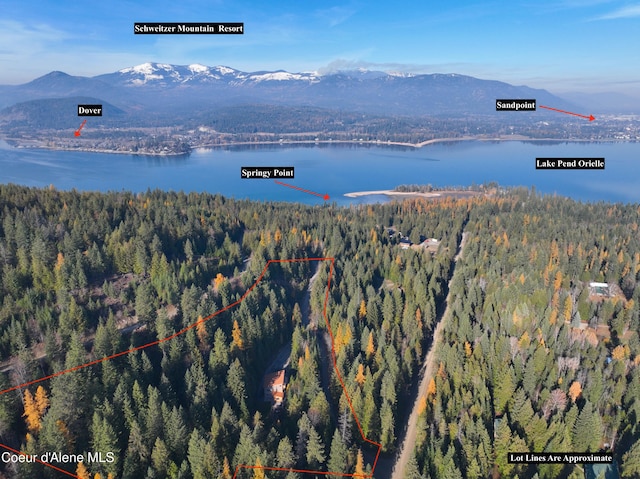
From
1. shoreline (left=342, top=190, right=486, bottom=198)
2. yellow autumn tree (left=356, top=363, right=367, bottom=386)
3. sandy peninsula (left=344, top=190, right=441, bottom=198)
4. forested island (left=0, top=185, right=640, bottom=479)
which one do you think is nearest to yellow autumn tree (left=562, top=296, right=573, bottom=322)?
forested island (left=0, top=185, right=640, bottom=479)

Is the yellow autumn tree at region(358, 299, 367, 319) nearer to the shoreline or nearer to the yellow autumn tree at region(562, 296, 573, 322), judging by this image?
the yellow autumn tree at region(562, 296, 573, 322)

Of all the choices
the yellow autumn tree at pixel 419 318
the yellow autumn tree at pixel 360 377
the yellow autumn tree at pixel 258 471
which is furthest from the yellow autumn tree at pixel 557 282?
the yellow autumn tree at pixel 258 471

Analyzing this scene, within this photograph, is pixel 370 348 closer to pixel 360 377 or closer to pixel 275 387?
pixel 360 377

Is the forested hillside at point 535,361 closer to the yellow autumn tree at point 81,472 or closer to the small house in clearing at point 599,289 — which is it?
the small house in clearing at point 599,289

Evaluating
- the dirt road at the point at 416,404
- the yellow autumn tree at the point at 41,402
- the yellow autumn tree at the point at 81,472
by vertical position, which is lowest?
the dirt road at the point at 416,404

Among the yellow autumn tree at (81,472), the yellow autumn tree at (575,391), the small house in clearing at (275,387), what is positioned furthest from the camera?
the small house in clearing at (275,387)

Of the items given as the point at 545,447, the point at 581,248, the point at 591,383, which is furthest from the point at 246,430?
the point at 581,248

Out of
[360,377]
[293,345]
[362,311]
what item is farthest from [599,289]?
[293,345]
